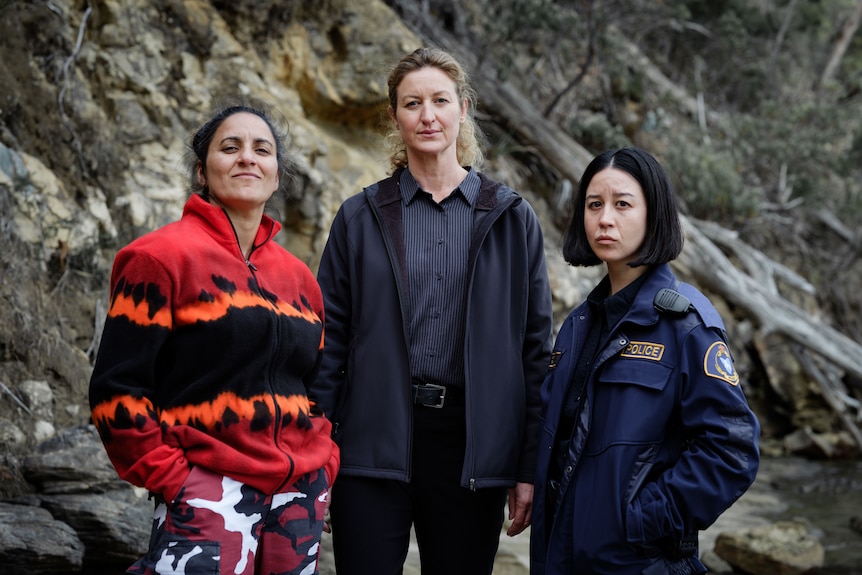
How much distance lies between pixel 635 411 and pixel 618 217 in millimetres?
611

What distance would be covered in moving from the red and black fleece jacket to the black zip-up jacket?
0.40 meters

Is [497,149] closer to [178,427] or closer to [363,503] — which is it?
[363,503]

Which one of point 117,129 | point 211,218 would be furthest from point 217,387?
point 117,129

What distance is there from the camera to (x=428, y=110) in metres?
2.90

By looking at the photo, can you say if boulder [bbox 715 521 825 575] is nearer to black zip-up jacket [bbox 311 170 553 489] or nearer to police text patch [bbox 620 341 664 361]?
black zip-up jacket [bbox 311 170 553 489]

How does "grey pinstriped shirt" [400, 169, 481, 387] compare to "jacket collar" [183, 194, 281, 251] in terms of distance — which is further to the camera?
"grey pinstriped shirt" [400, 169, 481, 387]

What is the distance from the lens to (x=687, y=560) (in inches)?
90.1

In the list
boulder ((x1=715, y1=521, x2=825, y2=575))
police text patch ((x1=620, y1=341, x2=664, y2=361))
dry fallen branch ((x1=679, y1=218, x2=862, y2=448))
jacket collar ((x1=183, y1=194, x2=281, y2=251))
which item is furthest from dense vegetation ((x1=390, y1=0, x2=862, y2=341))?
police text patch ((x1=620, y1=341, x2=664, y2=361))

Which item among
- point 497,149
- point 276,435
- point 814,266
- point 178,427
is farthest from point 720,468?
point 814,266

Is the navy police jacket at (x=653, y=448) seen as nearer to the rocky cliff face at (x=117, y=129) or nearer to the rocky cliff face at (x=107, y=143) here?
the rocky cliff face at (x=117, y=129)

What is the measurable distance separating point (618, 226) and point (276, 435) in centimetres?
122

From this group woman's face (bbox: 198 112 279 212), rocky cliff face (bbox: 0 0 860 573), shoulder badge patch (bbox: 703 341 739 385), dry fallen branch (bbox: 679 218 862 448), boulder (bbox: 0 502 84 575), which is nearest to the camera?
shoulder badge patch (bbox: 703 341 739 385)

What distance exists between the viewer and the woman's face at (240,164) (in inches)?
96.3

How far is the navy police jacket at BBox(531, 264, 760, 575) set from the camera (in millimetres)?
2152
